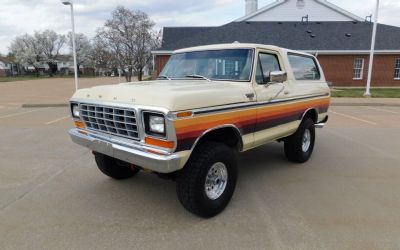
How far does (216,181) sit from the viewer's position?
3.71 metres

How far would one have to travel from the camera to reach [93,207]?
3.81 metres

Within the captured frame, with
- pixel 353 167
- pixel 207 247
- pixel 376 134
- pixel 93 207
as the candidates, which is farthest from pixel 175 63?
pixel 376 134

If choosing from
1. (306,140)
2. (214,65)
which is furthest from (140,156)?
(306,140)

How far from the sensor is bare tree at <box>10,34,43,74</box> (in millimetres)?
78375

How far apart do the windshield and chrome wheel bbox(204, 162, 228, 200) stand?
123 cm

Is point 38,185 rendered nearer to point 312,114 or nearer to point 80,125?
point 80,125

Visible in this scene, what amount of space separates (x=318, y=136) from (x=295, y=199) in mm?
4316

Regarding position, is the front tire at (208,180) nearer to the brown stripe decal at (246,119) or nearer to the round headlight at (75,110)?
the brown stripe decal at (246,119)

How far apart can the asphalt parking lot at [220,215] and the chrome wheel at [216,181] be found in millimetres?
263

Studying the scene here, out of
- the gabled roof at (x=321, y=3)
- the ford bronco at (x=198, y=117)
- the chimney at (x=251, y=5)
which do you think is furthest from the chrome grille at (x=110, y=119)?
the chimney at (x=251, y=5)

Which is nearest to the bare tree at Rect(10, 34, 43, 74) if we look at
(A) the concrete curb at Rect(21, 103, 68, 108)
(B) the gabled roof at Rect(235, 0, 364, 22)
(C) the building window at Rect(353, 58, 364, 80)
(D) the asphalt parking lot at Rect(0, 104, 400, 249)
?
(B) the gabled roof at Rect(235, 0, 364, 22)

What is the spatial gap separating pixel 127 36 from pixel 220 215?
20.7m

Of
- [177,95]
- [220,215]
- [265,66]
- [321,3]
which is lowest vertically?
[220,215]

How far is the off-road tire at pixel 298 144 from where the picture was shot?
5348mm
